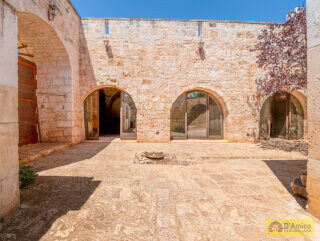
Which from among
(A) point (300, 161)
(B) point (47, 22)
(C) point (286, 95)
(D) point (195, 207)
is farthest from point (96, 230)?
(C) point (286, 95)

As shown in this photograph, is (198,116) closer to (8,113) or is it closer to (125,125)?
(125,125)

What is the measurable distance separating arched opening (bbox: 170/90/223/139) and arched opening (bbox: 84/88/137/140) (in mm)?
2021

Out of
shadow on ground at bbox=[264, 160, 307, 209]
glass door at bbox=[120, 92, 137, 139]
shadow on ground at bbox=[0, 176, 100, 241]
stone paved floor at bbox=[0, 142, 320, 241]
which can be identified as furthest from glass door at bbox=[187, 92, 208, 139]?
shadow on ground at bbox=[0, 176, 100, 241]

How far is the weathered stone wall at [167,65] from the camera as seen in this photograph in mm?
5914

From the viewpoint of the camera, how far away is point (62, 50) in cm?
494

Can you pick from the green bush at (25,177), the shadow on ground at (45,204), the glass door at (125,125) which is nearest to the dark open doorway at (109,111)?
the glass door at (125,125)

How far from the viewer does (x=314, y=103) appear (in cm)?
154

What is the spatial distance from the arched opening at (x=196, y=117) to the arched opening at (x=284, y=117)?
185cm

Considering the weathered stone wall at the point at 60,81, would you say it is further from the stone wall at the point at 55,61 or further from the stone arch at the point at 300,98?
the stone arch at the point at 300,98

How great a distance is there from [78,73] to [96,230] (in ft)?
19.5

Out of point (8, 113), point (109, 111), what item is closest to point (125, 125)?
point (109, 111)

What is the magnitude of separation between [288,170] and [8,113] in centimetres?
451

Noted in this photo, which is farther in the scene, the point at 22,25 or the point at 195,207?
the point at 22,25

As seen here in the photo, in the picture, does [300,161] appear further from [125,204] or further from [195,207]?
[125,204]
